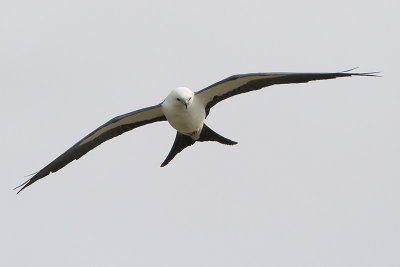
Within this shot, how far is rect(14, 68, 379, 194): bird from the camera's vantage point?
18734 millimetres

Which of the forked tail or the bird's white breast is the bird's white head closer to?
the bird's white breast

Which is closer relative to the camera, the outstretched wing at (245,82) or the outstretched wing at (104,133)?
the outstretched wing at (245,82)

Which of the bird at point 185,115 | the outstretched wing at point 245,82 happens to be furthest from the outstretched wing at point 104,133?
the outstretched wing at point 245,82

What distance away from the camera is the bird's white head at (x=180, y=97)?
18656 mm

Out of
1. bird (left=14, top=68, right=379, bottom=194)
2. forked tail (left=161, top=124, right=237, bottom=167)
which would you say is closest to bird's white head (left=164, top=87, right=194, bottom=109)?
bird (left=14, top=68, right=379, bottom=194)

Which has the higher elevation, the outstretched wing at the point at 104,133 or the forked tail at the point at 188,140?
the outstretched wing at the point at 104,133

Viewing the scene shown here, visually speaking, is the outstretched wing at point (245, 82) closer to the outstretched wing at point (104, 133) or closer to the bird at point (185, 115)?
the bird at point (185, 115)

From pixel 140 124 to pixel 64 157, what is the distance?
153 centimetres

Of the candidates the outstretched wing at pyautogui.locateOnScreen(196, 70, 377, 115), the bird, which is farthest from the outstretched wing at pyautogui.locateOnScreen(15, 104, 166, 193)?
the outstretched wing at pyautogui.locateOnScreen(196, 70, 377, 115)

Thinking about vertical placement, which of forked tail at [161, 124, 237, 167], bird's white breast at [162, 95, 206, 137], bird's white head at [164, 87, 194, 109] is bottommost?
forked tail at [161, 124, 237, 167]

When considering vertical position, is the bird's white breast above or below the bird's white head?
below

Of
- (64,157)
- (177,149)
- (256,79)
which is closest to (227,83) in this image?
(256,79)

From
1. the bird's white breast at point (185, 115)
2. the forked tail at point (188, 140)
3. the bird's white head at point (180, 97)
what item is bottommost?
the forked tail at point (188, 140)

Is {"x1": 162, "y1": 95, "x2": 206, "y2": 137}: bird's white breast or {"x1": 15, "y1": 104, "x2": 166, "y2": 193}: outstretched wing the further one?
{"x1": 15, "y1": 104, "x2": 166, "y2": 193}: outstretched wing
